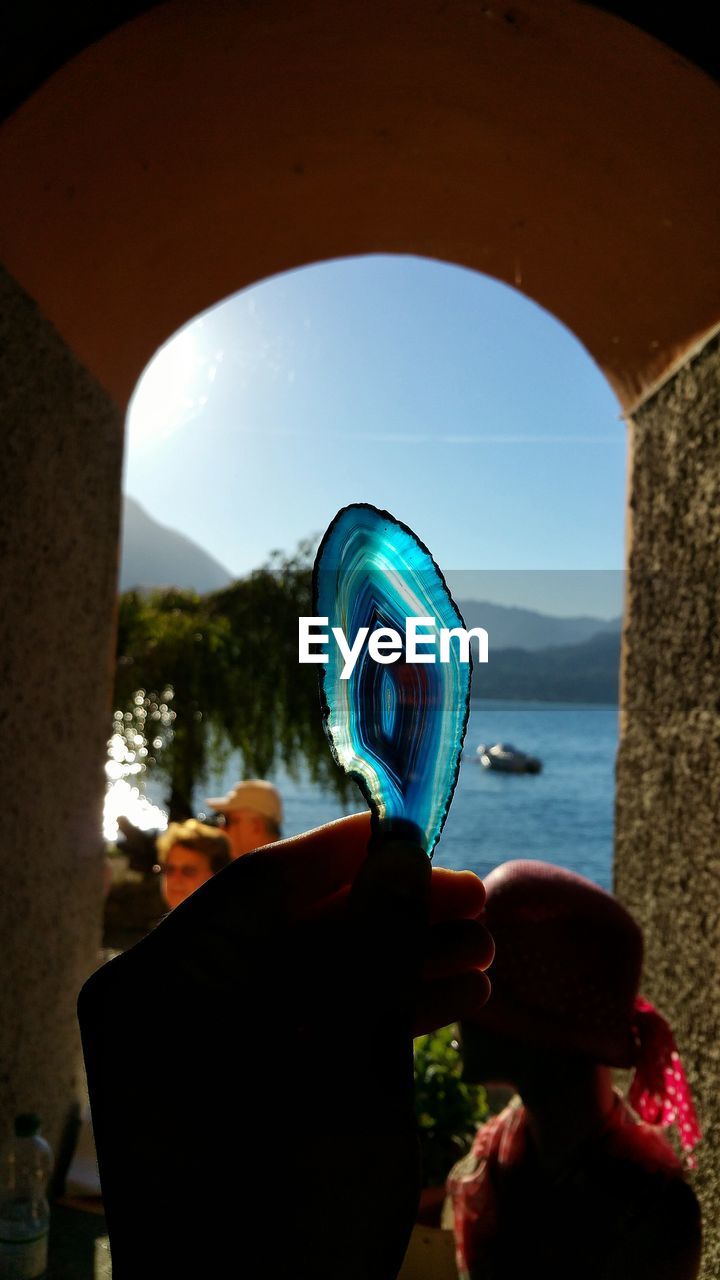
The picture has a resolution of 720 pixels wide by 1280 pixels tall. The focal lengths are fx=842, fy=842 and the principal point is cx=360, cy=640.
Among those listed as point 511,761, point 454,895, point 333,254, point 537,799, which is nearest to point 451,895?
point 454,895

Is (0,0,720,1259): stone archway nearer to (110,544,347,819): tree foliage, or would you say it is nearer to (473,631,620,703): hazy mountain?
(473,631,620,703): hazy mountain

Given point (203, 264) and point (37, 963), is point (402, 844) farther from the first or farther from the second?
point (203, 264)

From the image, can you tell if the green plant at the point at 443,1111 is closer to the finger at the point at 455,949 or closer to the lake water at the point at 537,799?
the finger at the point at 455,949

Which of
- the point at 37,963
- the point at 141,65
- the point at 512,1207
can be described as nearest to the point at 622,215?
the point at 141,65

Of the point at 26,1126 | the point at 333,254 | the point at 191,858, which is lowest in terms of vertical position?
the point at 26,1126

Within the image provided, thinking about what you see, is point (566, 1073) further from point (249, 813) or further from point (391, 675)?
point (249, 813)

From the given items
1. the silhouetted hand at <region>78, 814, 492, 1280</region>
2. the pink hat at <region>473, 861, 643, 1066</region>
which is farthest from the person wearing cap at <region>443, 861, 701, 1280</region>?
the silhouetted hand at <region>78, 814, 492, 1280</region>

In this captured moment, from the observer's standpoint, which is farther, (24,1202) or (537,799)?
(537,799)
